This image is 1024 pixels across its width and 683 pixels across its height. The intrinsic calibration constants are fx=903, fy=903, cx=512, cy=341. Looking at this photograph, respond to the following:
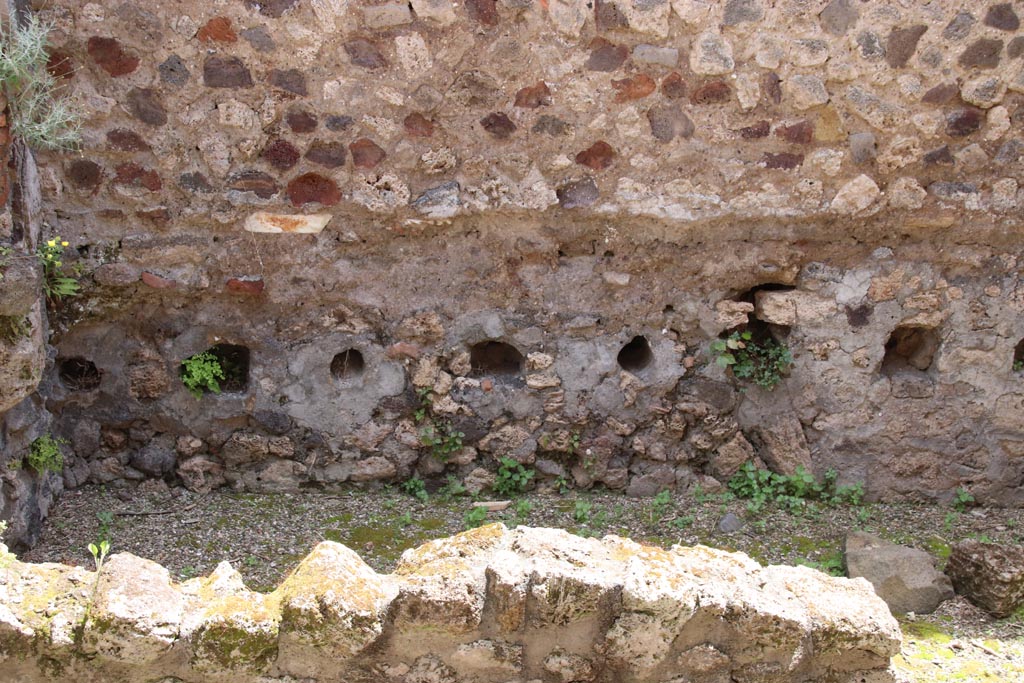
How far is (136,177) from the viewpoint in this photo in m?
3.74

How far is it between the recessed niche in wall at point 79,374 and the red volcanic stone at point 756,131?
3.00 meters

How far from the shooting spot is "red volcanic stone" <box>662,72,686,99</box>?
3867 mm

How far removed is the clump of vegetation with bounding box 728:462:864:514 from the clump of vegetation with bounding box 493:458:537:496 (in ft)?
3.19

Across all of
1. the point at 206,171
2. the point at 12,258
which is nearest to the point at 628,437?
the point at 206,171

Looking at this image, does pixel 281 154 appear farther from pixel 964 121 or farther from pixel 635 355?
pixel 964 121

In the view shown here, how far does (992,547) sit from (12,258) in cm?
372

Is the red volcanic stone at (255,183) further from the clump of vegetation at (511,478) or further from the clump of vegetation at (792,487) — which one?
the clump of vegetation at (792,487)

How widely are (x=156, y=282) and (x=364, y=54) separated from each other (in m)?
1.30

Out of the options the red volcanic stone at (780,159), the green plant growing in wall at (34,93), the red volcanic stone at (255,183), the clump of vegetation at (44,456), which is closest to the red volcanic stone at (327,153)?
the red volcanic stone at (255,183)

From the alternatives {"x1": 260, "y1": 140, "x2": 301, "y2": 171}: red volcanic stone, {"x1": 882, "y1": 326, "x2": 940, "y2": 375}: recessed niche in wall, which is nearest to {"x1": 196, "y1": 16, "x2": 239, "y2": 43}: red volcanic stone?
{"x1": 260, "y1": 140, "x2": 301, "y2": 171}: red volcanic stone

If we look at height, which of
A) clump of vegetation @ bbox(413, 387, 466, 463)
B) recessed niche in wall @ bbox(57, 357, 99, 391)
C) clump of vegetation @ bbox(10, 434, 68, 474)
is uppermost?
recessed niche in wall @ bbox(57, 357, 99, 391)

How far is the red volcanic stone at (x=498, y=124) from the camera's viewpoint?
12.7 ft

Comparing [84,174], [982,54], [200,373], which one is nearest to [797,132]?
[982,54]

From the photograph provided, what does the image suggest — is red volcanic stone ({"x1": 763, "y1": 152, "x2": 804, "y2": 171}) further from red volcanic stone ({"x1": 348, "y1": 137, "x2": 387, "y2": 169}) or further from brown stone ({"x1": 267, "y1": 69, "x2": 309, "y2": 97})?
brown stone ({"x1": 267, "y1": 69, "x2": 309, "y2": 97})
